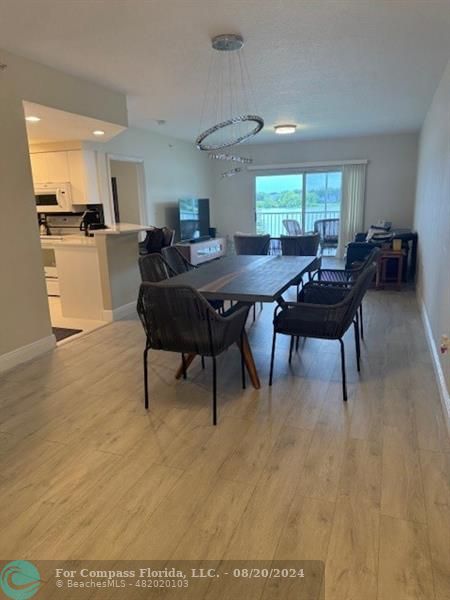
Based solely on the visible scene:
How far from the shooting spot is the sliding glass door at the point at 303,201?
8.55m

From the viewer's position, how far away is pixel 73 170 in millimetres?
5508

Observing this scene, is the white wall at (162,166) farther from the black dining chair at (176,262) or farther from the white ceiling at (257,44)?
the black dining chair at (176,262)

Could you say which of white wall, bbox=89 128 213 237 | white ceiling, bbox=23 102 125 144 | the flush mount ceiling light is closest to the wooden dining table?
the flush mount ceiling light

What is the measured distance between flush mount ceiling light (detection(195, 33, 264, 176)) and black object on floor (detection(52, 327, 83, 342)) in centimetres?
227

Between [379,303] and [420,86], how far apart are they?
2.39 meters

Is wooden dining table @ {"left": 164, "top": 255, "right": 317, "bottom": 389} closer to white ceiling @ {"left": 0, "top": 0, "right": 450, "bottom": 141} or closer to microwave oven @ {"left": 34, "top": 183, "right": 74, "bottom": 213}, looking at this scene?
white ceiling @ {"left": 0, "top": 0, "right": 450, "bottom": 141}

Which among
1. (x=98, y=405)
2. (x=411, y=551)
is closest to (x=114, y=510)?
(x=98, y=405)

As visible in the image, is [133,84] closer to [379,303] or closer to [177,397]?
[177,397]

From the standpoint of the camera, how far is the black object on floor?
13.6 ft

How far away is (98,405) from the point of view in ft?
8.87

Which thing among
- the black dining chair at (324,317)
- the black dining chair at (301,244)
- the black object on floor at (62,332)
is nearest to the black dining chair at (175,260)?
the black object on floor at (62,332)

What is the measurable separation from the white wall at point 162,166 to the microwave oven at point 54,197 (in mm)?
722

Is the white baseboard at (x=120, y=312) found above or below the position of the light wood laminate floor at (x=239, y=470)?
above

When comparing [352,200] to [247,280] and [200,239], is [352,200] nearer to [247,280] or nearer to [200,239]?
[200,239]
